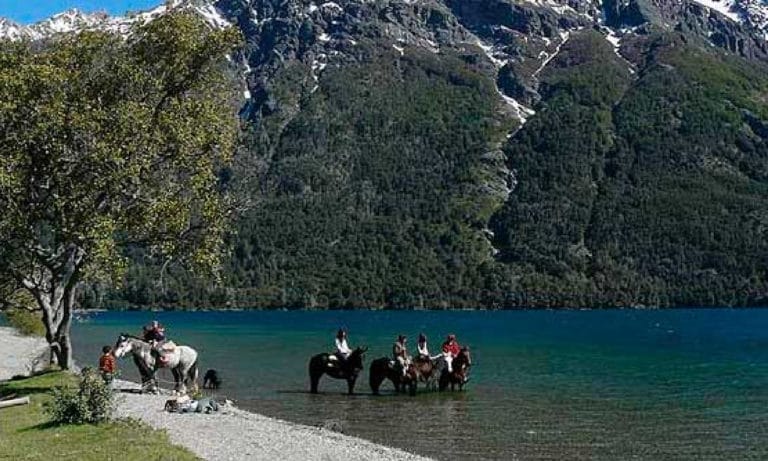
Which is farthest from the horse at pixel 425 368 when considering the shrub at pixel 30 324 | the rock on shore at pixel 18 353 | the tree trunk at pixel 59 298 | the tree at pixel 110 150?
the shrub at pixel 30 324

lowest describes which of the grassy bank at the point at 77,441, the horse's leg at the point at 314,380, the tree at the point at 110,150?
the horse's leg at the point at 314,380

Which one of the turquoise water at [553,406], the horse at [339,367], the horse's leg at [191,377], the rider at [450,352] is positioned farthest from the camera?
the rider at [450,352]

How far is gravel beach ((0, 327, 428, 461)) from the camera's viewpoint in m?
26.7

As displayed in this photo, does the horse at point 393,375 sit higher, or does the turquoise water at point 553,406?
the horse at point 393,375

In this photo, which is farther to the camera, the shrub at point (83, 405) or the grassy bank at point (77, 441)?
the shrub at point (83, 405)

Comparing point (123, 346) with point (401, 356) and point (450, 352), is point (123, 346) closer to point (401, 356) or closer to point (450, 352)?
point (401, 356)

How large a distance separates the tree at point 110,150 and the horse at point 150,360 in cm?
312

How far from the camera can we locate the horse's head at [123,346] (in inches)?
1626

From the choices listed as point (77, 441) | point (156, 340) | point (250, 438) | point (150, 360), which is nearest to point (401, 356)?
point (156, 340)

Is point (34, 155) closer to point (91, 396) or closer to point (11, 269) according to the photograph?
point (11, 269)

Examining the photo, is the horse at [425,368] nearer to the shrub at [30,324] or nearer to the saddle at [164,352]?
the saddle at [164,352]

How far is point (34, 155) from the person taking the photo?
3741cm

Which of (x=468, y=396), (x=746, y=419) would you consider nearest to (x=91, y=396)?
(x=468, y=396)

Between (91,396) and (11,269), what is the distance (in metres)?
13.3
